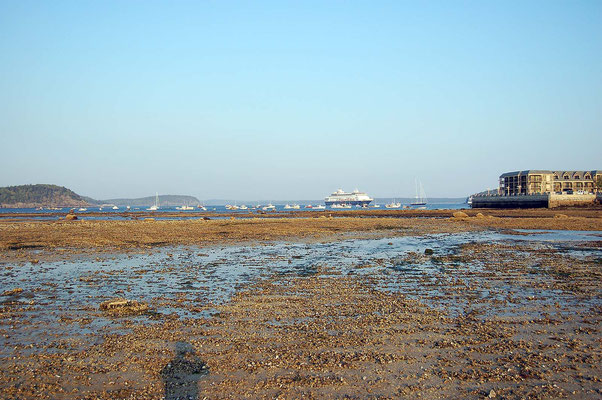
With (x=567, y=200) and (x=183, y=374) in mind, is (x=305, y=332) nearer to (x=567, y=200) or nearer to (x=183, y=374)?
(x=183, y=374)

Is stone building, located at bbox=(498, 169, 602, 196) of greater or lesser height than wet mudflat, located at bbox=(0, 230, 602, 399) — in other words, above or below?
above

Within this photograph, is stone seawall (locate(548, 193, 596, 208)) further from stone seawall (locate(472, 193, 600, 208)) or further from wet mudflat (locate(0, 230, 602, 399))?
wet mudflat (locate(0, 230, 602, 399))

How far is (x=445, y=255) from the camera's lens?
25.3 m

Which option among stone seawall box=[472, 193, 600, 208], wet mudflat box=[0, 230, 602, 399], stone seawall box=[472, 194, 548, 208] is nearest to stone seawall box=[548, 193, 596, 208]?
stone seawall box=[472, 193, 600, 208]

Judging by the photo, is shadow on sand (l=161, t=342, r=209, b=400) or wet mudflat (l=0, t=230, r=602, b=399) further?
wet mudflat (l=0, t=230, r=602, b=399)

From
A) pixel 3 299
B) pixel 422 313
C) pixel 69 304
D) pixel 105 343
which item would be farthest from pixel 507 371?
pixel 3 299

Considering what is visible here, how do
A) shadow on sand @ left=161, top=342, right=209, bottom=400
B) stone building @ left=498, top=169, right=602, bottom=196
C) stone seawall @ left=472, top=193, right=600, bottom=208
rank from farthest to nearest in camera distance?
stone building @ left=498, top=169, right=602, bottom=196 → stone seawall @ left=472, top=193, right=600, bottom=208 → shadow on sand @ left=161, top=342, right=209, bottom=400

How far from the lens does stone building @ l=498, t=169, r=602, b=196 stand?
119 meters

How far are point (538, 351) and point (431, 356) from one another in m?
2.15

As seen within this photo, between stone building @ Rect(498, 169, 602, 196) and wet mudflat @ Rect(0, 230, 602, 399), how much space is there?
362 feet

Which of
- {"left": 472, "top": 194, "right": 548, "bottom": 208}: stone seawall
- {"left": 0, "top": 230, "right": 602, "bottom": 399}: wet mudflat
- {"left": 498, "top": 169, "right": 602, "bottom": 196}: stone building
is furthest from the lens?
{"left": 498, "top": 169, "right": 602, "bottom": 196}: stone building

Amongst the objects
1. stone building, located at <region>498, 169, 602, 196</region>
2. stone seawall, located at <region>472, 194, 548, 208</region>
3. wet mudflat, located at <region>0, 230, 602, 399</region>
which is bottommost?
wet mudflat, located at <region>0, 230, 602, 399</region>

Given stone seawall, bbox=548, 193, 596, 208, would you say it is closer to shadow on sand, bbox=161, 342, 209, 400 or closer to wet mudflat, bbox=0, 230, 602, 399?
wet mudflat, bbox=0, 230, 602, 399

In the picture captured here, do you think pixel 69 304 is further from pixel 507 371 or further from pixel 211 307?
pixel 507 371
